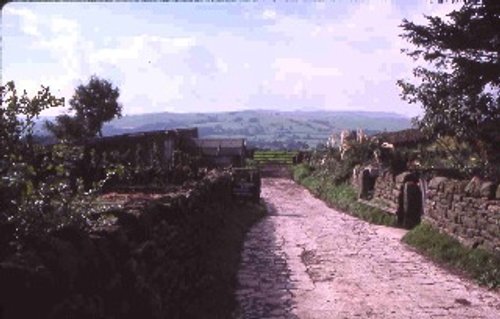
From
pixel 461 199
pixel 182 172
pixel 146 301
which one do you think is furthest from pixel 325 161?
pixel 146 301

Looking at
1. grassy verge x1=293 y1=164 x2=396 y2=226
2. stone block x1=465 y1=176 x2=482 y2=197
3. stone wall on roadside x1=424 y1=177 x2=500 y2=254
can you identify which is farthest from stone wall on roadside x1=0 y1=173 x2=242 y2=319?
grassy verge x1=293 y1=164 x2=396 y2=226

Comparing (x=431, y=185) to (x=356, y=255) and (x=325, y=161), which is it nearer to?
(x=356, y=255)

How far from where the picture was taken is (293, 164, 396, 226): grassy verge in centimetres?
1780

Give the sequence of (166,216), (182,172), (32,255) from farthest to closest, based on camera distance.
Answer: (182,172) → (166,216) → (32,255)

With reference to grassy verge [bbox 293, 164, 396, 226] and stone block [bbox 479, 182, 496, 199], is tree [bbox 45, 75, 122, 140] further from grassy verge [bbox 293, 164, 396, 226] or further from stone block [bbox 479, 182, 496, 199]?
stone block [bbox 479, 182, 496, 199]

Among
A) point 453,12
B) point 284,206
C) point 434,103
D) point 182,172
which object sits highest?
point 453,12

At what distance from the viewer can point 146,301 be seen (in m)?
4.90

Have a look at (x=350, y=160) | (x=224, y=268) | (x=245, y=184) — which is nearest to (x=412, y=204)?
(x=224, y=268)

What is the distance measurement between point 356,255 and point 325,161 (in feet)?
67.2

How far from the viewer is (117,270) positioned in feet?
14.4

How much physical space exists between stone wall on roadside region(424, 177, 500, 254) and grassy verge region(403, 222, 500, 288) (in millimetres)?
168

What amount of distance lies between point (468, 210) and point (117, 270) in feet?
29.6

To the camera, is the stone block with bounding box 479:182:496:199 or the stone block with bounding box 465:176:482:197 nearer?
the stone block with bounding box 479:182:496:199

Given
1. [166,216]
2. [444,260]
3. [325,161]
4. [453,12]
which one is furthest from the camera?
[325,161]
